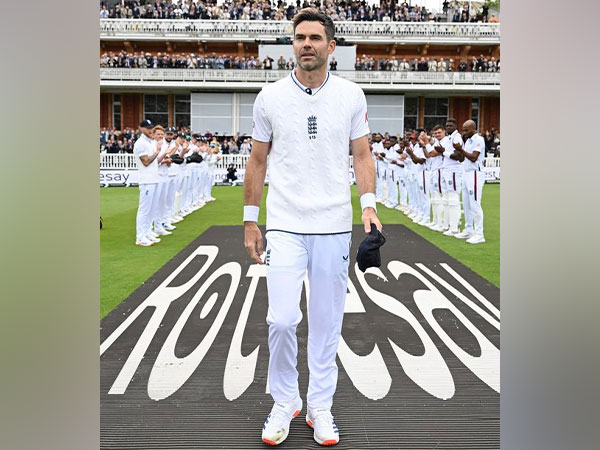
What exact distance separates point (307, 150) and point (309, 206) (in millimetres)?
318

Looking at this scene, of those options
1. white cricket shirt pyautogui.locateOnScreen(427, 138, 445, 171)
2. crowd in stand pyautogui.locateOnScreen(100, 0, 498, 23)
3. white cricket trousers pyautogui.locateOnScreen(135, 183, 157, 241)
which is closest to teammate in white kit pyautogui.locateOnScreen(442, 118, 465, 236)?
white cricket shirt pyautogui.locateOnScreen(427, 138, 445, 171)

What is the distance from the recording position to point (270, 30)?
4650cm

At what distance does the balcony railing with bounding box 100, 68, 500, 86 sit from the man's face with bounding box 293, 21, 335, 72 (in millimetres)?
40162

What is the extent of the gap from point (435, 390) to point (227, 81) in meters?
40.9

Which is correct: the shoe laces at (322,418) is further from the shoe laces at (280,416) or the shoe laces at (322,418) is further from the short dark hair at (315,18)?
the short dark hair at (315,18)

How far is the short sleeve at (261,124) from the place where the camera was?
3.76m

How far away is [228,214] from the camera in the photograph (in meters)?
17.9

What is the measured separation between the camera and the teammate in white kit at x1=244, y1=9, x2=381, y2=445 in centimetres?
371

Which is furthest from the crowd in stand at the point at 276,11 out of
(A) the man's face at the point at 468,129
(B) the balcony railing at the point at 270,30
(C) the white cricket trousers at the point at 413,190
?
(A) the man's face at the point at 468,129

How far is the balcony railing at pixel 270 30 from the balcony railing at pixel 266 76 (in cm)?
370

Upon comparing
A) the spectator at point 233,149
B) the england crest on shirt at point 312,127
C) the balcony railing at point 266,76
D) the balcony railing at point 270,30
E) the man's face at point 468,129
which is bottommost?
the england crest on shirt at point 312,127
